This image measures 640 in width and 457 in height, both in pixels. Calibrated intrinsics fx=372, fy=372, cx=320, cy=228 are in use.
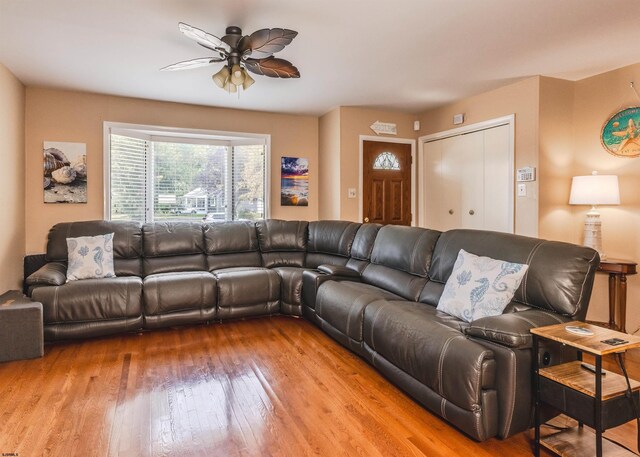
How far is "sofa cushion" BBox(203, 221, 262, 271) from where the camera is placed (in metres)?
4.40

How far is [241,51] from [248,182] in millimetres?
2670

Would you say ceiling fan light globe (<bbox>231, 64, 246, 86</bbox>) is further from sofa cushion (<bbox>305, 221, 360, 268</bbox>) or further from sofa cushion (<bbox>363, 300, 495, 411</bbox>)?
sofa cushion (<bbox>305, 221, 360, 268</bbox>)

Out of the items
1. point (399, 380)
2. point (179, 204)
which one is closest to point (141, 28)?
point (179, 204)

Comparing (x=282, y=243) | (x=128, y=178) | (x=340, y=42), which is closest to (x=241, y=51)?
(x=340, y=42)

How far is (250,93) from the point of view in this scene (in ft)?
14.4

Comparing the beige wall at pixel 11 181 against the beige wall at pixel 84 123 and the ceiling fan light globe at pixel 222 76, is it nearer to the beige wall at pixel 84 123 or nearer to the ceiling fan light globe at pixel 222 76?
the beige wall at pixel 84 123

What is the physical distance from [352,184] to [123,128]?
9.79ft

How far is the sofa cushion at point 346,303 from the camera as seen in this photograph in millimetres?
2859

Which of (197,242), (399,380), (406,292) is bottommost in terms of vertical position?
(399,380)

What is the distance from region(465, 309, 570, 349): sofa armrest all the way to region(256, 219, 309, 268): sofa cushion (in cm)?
290

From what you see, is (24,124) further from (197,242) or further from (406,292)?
(406,292)

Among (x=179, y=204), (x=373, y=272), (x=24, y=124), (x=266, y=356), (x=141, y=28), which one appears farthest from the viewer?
(x=179, y=204)

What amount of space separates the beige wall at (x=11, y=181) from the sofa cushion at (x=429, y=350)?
139 inches

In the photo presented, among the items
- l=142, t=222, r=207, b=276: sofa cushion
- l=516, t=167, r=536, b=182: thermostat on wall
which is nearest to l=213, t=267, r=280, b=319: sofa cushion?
l=142, t=222, r=207, b=276: sofa cushion
